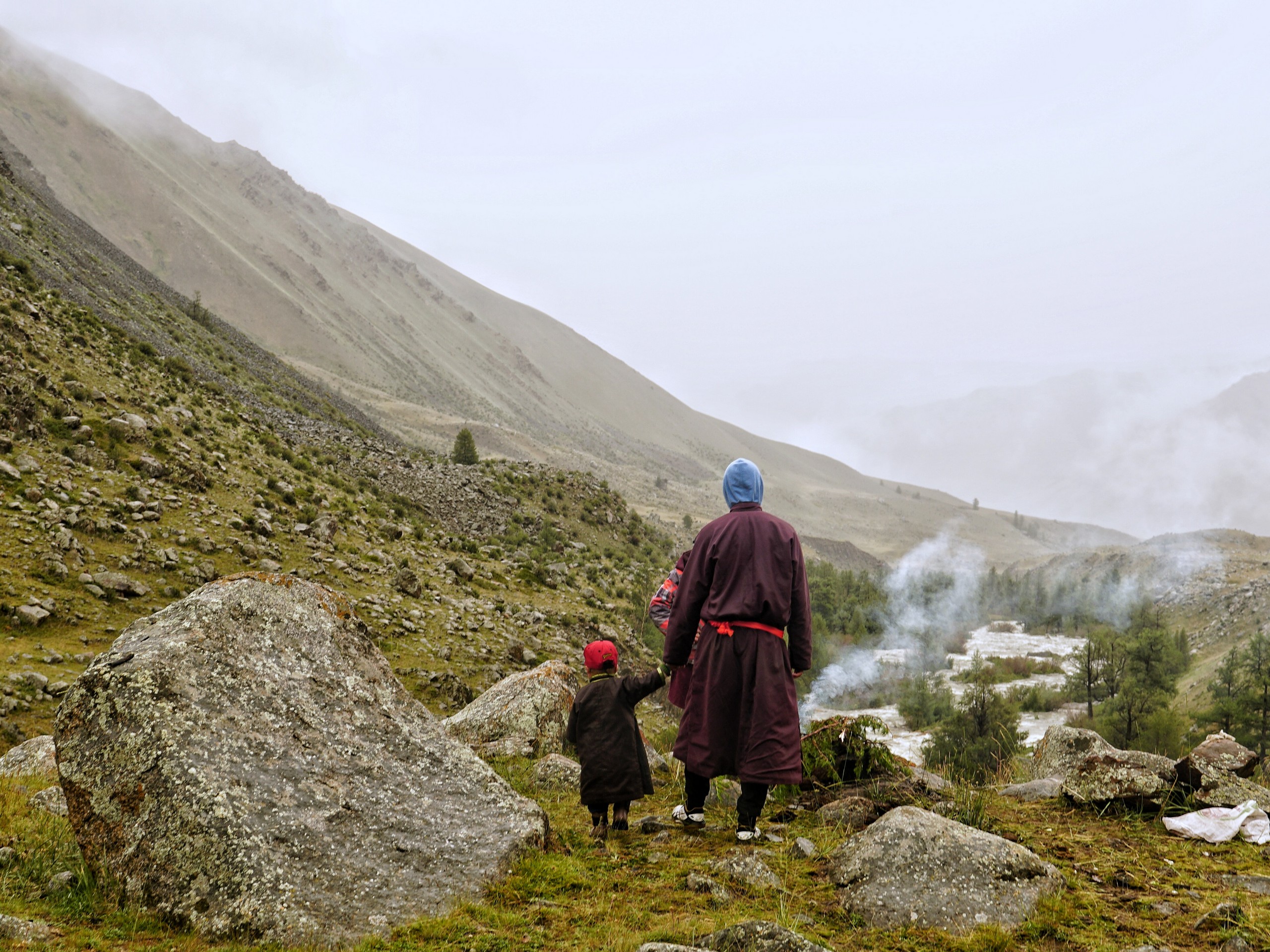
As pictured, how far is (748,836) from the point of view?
14.6ft

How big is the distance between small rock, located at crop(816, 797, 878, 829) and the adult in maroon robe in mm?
693

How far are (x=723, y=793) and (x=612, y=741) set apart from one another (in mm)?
1475

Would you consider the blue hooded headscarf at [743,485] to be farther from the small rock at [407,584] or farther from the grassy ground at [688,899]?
the small rock at [407,584]

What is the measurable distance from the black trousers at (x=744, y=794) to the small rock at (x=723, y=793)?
771 mm

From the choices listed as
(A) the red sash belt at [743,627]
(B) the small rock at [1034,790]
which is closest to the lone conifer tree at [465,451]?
(B) the small rock at [1034,790]

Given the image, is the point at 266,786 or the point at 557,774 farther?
the point at 557,774

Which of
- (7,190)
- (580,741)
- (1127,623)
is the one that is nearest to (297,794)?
(580,741)

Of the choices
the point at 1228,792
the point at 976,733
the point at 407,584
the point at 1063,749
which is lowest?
the point at 976,733

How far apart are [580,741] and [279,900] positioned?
2187 mm

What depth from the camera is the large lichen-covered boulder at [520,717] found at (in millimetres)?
8203

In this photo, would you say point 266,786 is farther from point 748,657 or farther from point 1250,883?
point 1250,883

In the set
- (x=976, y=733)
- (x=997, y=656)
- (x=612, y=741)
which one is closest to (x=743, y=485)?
(x=612, y=741)

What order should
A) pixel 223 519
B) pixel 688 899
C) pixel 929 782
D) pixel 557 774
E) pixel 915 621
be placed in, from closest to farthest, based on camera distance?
pixel 688 899, pixel 929 782, pixel 557 774, pixel 223 519, pixel 915 621

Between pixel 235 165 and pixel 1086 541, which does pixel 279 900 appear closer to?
pixel 235 165
